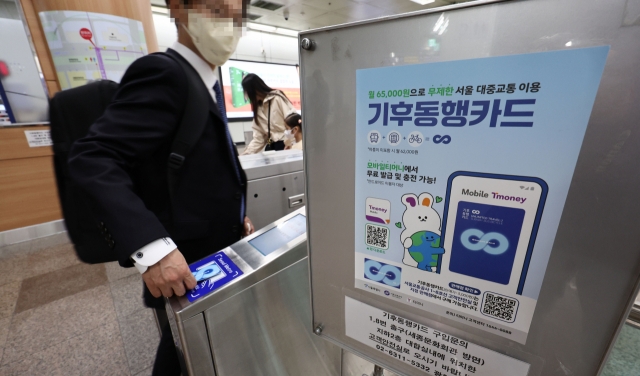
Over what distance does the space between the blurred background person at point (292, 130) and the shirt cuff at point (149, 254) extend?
1.46 metres

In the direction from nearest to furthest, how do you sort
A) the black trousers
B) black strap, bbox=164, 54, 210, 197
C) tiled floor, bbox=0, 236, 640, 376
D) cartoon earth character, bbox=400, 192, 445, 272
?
cartoon earth character, bbox=400, 192, 445, 272
black strap, bbox=164, 54, 210, 197
the black trousers
tiled floor, bbox=0, 236, 640, 376

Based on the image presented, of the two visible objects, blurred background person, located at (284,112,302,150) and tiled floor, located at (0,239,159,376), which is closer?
tiled floor, located at (0,239,159,376)

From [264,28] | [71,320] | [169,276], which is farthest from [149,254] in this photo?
[264,28]

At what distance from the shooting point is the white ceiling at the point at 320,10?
4972 mm

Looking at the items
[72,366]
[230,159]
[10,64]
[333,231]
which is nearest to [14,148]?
[10,64]

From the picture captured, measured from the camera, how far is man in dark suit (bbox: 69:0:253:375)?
58 centimetres

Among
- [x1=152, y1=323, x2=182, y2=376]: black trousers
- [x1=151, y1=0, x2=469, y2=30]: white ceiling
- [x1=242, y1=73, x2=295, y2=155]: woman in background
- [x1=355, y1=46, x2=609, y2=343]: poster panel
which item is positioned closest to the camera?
[x1=355, y1=46, x2=609, y2=343]: poster panel

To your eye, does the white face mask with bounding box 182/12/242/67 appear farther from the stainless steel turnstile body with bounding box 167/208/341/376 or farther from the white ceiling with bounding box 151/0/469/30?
the white ceiling with bounding box 151/0/469/30

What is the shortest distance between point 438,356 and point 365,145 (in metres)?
0.37

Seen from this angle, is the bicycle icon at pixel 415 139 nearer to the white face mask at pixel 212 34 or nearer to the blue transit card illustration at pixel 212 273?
the blue transit card illustration at pixel 212 273

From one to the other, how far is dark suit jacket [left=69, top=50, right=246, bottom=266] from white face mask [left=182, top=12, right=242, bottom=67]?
0.23 feet

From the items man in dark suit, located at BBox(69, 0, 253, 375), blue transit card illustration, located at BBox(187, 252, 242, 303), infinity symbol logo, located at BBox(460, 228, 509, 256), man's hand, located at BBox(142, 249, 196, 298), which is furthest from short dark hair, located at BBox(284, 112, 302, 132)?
infinity symbol logo, located at BBox(460, 228, 509, 256)

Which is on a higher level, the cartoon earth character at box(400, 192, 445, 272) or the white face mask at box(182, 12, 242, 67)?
the white face mask at box(182, 12, 242, 67)

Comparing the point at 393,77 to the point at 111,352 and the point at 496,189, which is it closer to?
the point at 496,189
